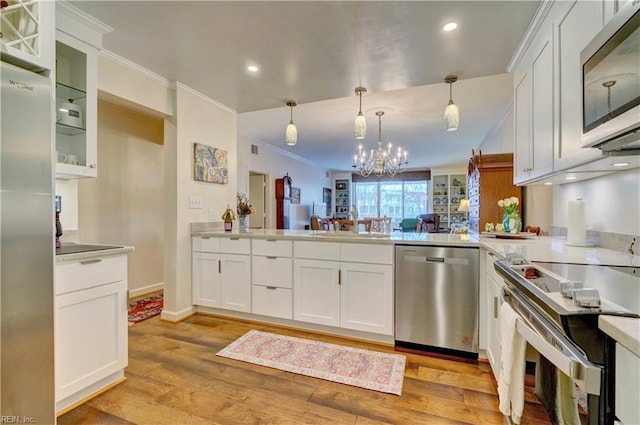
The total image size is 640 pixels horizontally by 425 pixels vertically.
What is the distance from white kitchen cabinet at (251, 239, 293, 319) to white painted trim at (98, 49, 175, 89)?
1.89m

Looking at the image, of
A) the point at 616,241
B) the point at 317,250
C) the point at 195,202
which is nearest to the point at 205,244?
the point at 195,202

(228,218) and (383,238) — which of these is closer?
(383,238)

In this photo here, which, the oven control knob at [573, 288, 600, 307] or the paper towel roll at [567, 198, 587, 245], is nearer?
the oven control knob at [573, 288, 600, 307]

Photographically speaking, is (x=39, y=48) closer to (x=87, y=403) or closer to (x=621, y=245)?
(x=87, y=403)

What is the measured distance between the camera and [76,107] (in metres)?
2.05

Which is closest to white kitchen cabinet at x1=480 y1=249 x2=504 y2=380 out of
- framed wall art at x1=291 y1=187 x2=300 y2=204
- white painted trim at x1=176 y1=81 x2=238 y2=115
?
white painted trim at x1=176 y1=81 x2=238 y2=115

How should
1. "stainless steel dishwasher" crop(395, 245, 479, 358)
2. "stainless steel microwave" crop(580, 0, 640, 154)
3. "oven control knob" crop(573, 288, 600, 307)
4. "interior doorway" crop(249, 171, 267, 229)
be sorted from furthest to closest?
"interior doorway" crop(249, 171, 267, 229) → "stainless steel dishwasher" crop(395, 245, 479, 358) → "stainless steel microwave" crop(580, 0, 640, 154) → "oven control knob" crop(573, 288, 600, 307)

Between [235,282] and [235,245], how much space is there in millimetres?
391

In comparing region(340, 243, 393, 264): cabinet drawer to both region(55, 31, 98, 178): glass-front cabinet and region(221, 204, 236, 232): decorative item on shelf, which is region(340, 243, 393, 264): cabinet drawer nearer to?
region(221, 204, 236, 232): decorative item on shelf

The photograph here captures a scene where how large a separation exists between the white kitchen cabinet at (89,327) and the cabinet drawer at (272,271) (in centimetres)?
118

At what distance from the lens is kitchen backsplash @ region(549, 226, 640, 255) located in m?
1.52

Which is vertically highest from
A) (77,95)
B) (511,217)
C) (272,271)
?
(77,95)

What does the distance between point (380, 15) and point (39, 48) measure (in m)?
1.93

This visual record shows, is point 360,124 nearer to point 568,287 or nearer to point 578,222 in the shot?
point 578,222
